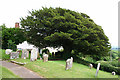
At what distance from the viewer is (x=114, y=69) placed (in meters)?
15.1

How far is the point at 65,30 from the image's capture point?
18.6m

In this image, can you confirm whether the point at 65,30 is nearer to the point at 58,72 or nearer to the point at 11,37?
the point at 58,72

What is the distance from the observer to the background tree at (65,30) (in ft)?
54.3

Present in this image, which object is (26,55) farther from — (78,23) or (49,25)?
(78,23)

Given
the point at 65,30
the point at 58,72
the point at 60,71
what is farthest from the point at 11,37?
the point at 58,72

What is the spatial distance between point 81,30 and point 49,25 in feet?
17.2

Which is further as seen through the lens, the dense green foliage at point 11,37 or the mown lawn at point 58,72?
the dense green foliage at point 11,37

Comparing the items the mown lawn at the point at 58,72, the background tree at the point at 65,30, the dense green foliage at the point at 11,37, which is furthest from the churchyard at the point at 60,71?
the dense green foliage at the point at 11,37

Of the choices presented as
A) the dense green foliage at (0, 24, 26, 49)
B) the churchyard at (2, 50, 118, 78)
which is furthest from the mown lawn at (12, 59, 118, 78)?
the dense green foliage at (0, 24, 26, 49)

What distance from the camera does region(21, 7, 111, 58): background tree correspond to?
16.5m

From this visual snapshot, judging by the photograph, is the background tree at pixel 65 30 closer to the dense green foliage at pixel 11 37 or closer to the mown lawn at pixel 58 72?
the mown lawn at pixel 58 72

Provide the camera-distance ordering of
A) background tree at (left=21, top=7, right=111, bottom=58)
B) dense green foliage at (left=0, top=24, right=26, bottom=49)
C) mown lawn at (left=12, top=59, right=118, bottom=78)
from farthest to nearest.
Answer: dense green foliage at (left=0, top=24, right=26, bottom=49) < background tree at (left=21, top=7, right=111, bottom=58) < mown lawn at (left=12, top=59, right=118, bottom=78)

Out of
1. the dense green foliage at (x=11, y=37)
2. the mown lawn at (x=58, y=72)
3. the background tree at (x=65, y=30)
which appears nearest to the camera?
the mown lawn at (x=58, y=72)

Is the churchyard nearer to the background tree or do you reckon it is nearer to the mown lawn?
the mown lawn
